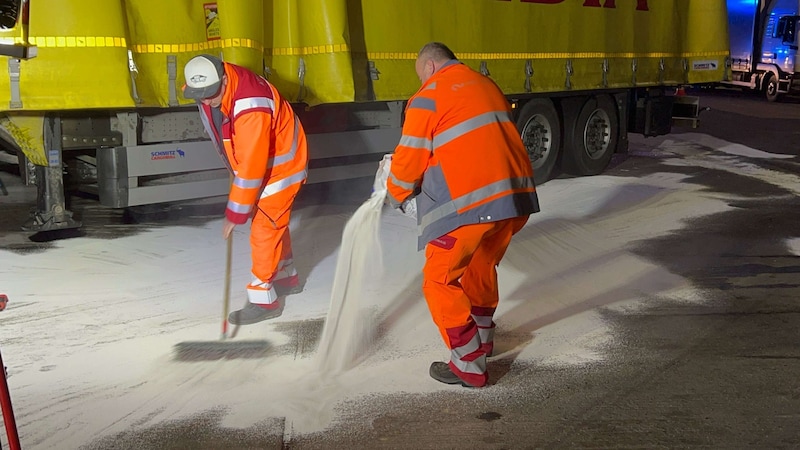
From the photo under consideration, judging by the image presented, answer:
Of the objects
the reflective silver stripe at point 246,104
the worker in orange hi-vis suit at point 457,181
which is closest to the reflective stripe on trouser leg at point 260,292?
the reflective silver stripe at point 246,104

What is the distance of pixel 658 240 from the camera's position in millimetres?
7832

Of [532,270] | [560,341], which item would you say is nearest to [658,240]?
[532,270]

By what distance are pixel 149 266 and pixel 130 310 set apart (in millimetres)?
1067

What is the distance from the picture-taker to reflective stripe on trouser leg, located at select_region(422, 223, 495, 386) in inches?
170

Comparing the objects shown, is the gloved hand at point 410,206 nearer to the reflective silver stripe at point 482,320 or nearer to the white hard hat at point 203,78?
the reflective silver stripe at point 482,320

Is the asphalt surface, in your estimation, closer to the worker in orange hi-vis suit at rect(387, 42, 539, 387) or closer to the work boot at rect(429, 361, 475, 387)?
the work boot at rect(429, 361, 475, 387)

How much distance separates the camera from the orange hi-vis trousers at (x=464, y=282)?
4.32 metres

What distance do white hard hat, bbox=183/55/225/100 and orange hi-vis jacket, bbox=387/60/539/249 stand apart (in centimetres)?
140

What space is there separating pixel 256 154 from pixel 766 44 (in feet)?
73.5

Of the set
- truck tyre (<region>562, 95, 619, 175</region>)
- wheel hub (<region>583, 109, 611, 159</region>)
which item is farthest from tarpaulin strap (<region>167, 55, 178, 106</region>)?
wheel hub (<region>583, 109, 611, 159</region>)

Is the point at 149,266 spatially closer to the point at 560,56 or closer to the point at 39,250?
the point at 39,250

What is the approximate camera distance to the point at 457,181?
4.25m

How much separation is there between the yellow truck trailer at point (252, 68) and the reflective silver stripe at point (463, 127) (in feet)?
6.64

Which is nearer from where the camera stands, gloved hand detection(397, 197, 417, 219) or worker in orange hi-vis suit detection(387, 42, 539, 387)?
worker in orange hi-vis suit detection(387, 42, 539, 387)
